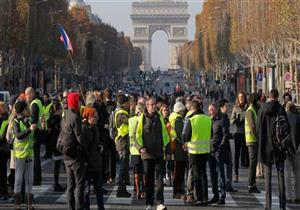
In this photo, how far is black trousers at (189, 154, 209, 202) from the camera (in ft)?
55.1

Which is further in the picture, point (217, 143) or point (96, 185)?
point (217, 143)

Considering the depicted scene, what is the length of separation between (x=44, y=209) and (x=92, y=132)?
89.8 inches

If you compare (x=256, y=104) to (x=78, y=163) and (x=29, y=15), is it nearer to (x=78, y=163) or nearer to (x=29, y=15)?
(x=78, y=163)

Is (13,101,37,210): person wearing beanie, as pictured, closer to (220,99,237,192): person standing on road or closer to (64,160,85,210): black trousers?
(64,160,85,210): black trousers

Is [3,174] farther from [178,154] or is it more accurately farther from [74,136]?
[74,136]

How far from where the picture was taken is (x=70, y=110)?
14664 mm

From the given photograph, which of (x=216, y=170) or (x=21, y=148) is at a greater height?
(x=21, y=148)

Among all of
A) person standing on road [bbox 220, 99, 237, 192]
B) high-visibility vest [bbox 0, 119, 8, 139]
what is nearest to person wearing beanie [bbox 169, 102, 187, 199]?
person standing on road [bbox 220, 99, 237, 192]

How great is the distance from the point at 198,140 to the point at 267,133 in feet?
5.04

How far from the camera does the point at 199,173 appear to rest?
1686 centimetres

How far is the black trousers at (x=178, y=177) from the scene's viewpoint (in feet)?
58.9

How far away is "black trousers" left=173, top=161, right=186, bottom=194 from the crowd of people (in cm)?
2

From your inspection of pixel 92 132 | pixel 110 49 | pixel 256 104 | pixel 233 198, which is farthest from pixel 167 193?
pixel 110 49

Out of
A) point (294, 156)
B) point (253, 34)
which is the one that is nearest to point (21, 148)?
point (294, 156)
